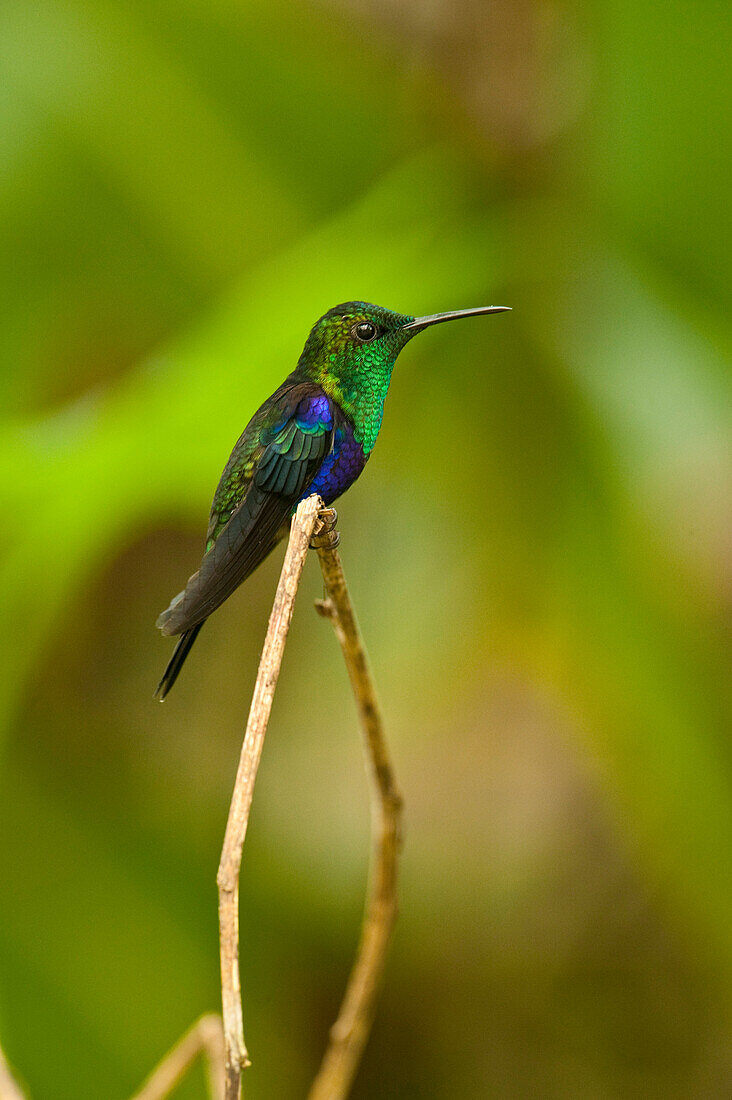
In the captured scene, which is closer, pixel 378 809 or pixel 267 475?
pixel 267 475

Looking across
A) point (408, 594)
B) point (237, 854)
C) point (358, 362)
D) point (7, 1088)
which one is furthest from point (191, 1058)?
point (408, 594)

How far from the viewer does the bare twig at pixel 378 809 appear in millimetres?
400

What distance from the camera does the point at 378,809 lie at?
1.69 feet

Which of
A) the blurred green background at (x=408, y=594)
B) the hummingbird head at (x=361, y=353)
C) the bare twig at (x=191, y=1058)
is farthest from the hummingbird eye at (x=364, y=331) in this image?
the blurred green background at (x=408, y=594)

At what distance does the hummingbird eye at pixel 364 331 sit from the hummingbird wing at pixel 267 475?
0.03m

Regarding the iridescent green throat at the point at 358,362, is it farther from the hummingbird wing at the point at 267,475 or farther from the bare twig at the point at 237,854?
the bare twig at the point at 237,854

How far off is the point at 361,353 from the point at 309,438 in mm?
47

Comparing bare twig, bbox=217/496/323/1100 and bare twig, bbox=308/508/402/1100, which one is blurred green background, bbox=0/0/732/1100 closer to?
bare twig, bbox=308/508/402/1100

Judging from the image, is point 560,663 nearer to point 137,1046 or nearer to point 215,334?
point 215,334

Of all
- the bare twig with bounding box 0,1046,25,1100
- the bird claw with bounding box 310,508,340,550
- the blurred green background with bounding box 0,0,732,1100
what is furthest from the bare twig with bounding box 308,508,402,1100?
the blurred green background with bounding box 0,0,732,1100

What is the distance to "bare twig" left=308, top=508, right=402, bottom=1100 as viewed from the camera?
1.31ft

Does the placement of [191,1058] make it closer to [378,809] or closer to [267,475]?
[378,809]

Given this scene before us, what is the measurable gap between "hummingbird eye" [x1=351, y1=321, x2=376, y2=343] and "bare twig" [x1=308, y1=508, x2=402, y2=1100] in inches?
2.9

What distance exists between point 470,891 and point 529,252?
2.29 feet
